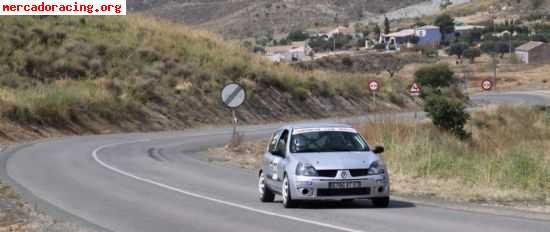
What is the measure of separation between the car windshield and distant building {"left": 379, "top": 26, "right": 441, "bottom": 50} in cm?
14694

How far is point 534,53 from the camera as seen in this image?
474 ft

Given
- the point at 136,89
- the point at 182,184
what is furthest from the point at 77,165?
the point at 136,89

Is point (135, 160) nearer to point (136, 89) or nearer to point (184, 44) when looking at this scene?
point (136, 89)

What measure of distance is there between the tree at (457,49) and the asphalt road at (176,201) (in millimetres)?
123114

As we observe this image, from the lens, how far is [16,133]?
41.9 meters

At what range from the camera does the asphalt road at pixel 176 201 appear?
14688 mm

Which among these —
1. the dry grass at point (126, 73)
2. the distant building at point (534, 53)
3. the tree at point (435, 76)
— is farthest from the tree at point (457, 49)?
the dry grass at point (126, 73)

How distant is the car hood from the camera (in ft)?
53.8

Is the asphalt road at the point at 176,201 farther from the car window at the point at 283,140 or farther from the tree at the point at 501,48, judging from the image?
the tree at the point at 501,48

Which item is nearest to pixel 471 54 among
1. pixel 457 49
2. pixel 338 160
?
pixel 457 49

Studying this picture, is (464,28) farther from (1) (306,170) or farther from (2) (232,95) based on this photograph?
(1) (306,170)

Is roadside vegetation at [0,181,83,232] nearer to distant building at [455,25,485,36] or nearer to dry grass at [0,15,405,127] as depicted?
dry grass at [0,15,405,127]

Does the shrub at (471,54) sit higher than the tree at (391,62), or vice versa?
the shrub at (471,54)

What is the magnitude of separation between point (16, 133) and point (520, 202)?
28484 mm
